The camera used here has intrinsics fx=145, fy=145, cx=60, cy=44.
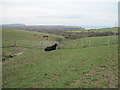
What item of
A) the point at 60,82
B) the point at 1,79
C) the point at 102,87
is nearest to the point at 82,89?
the point at 102,87

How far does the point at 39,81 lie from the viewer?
8922 millimetres

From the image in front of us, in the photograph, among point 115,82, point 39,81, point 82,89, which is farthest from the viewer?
point 39,81

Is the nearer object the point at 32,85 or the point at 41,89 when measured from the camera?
the point at 41,89

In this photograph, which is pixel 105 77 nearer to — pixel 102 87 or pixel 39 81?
pixel 102 87

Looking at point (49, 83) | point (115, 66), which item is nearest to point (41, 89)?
point (49, 83)

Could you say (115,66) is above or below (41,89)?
above

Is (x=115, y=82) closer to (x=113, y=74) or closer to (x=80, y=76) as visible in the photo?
(x=113, y=74)

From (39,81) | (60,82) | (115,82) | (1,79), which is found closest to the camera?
(115,82)

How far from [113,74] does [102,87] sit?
208cm

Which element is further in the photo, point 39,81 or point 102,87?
point 39,81

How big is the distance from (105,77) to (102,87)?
143 centimetres

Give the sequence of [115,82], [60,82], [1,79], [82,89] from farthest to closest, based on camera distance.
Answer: [1,79] < [60,82] < [115,82] < [82,89]

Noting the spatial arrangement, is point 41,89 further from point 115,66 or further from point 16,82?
point 115,66

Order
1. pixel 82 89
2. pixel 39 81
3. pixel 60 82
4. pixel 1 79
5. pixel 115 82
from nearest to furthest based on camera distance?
pixel 82 89, pixel 115 82, pixel 60 82, pixel 39 81, pixel 1 79
